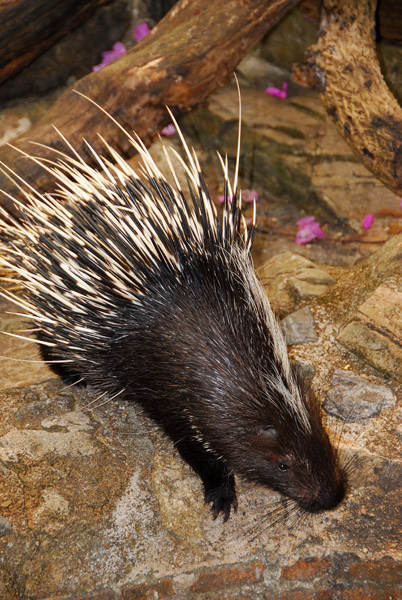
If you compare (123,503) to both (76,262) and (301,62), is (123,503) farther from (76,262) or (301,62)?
(301,62)

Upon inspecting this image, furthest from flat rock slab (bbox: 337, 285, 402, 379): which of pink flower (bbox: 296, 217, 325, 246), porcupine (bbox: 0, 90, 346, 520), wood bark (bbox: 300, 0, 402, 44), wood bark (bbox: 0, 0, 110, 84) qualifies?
wood bark (bbox: 0, 0, 110, 84)

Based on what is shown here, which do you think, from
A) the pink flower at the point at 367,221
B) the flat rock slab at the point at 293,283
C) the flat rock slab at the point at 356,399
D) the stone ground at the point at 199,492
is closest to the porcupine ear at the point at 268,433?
the stone ground at the point at 199,492

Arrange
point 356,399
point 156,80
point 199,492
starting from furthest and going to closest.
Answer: point 156,80, point 356,399, point 199,492

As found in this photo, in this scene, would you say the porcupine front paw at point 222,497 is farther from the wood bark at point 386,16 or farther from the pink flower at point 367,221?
the wood bark at point 386,16

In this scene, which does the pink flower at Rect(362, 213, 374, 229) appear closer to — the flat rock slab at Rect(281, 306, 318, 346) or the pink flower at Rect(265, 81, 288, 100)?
the pink flower at Rect(265, 81, 288, 100)

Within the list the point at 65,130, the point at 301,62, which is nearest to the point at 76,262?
the point at 65,130

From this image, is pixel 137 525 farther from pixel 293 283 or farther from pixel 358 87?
pixel 358 87

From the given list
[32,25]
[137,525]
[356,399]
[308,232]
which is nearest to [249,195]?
[308,232]
